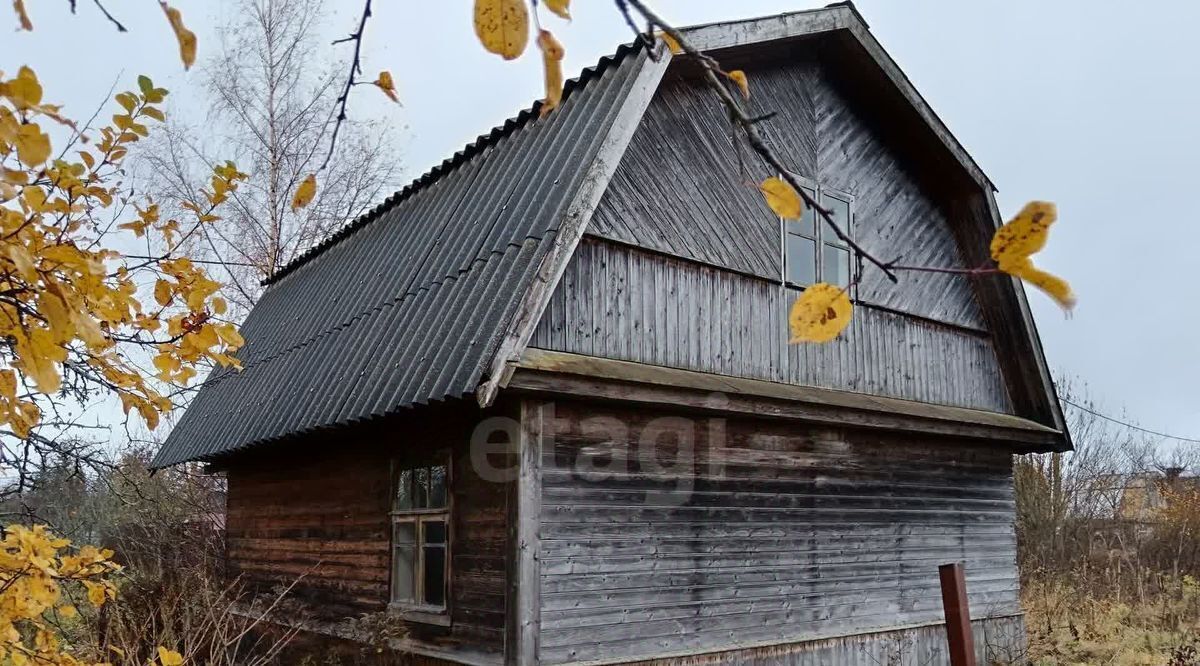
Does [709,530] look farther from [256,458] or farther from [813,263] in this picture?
[256,458]

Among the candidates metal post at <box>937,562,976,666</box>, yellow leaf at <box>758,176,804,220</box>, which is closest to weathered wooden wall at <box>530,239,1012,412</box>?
metal post at <box>937,562,976,666</box>

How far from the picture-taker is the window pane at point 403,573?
324 inches

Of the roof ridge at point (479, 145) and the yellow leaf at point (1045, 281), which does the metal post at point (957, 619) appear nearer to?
the roof ridge at point (479, 145)

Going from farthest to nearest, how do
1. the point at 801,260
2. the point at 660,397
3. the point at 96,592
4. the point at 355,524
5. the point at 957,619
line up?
the point at 801,260 < the point at 355,524 < the point at 660,397 < the point at 957,619 < the point at 96,592

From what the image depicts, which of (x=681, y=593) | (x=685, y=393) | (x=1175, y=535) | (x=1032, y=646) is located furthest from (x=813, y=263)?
(x=1175, y=535)

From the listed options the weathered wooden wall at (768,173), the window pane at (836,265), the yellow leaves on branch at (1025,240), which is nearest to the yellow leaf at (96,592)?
the yellow leaves on branch at (1025,240)

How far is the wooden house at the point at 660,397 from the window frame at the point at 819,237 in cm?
3

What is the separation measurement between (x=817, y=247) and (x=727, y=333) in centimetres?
181

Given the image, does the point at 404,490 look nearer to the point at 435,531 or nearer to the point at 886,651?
the point at 435,531

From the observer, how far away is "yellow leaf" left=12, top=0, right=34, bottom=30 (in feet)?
5.14

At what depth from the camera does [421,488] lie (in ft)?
27.0

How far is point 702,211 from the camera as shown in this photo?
8.60 metres

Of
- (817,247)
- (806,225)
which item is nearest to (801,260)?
(817,247)

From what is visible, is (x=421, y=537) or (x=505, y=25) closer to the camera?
(x=505, y=25)
